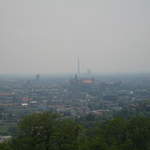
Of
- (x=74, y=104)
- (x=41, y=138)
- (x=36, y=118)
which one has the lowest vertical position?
(x=74, y=104)

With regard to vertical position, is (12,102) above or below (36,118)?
below

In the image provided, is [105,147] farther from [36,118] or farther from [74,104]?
[74,104]

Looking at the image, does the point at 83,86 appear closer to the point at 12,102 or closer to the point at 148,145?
the point at 12,102

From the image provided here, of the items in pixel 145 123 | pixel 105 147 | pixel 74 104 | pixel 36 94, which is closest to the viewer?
pixel 105 147

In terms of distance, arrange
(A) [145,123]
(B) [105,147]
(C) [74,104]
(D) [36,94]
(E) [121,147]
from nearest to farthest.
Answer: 1. (B) [105,147]
2. (E) [121,147]
3. (A) [145,123]
4. (C) [74,104]
5. (D) [36,94]

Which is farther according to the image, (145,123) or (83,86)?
(83,86)

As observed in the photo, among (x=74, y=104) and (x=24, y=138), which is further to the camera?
(x=74, y=104)

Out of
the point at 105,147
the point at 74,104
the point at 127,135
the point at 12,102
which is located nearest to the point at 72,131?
the point at 105,147

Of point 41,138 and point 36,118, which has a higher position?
point 36,118

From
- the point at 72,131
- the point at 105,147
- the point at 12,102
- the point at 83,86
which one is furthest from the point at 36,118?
the point at 83,86
